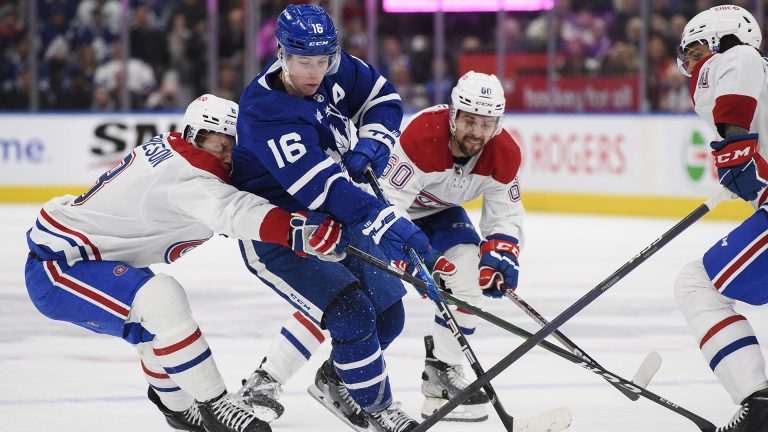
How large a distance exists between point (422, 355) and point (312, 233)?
4.90 ft

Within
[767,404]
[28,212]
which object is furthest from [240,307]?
[28,212]

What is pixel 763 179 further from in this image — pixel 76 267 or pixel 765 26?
pixel 765 26

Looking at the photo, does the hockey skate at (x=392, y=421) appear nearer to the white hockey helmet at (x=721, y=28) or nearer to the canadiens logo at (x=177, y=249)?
the canadiens logo at (x=177, y=249)

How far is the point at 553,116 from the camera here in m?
9.59

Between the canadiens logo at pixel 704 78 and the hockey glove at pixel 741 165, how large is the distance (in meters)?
0.17

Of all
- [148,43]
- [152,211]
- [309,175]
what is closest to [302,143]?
[309,175]

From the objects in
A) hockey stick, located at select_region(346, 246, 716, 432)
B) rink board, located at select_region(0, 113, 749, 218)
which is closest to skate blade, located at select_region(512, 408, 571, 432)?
hockey stick, located at select_region(346, 246, 716, 432)

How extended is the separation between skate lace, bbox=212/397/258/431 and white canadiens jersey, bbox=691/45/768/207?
4.47ft

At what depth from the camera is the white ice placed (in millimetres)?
3441

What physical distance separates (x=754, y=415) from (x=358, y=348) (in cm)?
98

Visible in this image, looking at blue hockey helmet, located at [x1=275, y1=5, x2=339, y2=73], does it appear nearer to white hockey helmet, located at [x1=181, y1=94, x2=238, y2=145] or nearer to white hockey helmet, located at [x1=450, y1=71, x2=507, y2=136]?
white hockey helmet, located at [x1=181, y1=94, x2=238, y2=145]

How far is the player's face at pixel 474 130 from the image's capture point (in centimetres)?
352

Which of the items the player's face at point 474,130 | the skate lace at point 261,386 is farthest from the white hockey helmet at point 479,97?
the skate lace at point 261,386

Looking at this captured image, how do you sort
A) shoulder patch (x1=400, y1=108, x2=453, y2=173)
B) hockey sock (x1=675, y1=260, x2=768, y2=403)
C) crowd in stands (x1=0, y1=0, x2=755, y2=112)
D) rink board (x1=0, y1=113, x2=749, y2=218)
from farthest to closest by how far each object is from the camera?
crowd in stands (x1=0, y1=0, x2=755, y2=112), rink board (x1=0, y1=113, x2=749, y2=218), shoulder patch (x1=400, y1=108, x2=453, y2=173), hockey sock (x1=675, y1=260, x2=768, y2=403)
